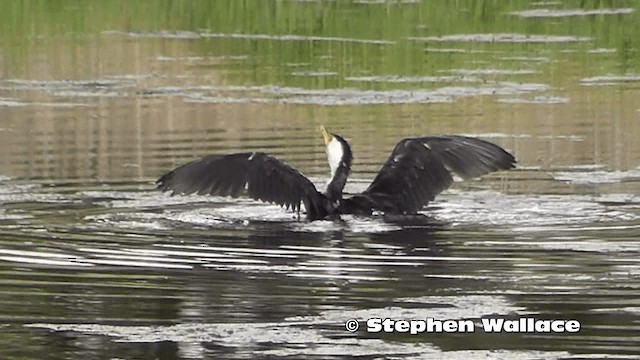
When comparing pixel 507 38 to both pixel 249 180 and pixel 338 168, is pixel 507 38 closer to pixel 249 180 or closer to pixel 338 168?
pixel 338 168

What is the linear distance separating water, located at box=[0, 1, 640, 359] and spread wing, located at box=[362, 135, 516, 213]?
0.57 feet

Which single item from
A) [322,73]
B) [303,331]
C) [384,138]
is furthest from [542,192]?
[322,73]

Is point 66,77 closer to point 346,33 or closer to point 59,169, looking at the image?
point 346,33

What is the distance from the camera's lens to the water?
30.3ft

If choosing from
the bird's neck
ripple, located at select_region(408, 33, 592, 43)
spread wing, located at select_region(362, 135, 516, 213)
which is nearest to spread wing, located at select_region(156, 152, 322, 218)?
the bird's neck

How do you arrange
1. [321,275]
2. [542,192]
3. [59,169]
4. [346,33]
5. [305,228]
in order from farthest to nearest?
[346,33] → [59,169] → [542,192] → [305,228] → [321,275]

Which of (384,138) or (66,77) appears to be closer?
(384,138)

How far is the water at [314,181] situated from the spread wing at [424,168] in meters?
0.17

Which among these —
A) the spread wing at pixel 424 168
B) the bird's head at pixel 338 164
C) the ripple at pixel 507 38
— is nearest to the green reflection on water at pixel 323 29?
the ripple at pixel 507 38

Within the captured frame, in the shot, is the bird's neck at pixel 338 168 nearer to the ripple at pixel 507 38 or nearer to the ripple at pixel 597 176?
the ripple at pixel 597 176

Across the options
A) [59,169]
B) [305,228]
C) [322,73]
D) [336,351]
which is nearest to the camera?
[336,351]

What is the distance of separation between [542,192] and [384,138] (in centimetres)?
337

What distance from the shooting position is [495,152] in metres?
→ 13.1

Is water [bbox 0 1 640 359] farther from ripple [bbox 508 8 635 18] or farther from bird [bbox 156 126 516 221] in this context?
bird [bbox 156 126 516 221]
